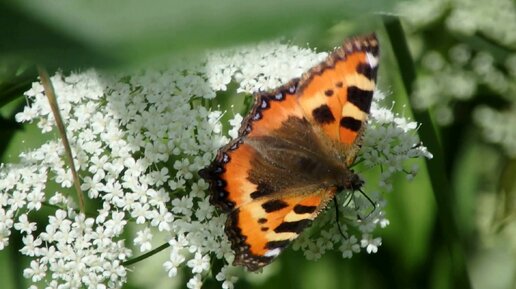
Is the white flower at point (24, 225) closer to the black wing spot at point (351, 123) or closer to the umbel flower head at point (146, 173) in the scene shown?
the umbel flower head at point (146, 173)

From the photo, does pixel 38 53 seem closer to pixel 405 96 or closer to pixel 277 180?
pixel 277 180

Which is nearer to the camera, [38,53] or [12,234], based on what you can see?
[38,53]

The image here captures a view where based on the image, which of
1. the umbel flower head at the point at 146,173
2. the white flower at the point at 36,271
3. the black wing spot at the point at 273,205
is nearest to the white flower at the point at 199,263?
the umbel flower head at the point at 146,173

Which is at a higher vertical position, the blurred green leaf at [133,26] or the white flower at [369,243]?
the blurred green leaf at [133,26]

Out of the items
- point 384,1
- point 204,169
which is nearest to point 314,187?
point 204,169

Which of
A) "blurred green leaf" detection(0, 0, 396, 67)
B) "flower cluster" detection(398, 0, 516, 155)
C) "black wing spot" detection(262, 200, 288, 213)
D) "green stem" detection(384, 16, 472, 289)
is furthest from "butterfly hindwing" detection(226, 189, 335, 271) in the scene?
"blurred green leaf" detection(0, 0, 396, 67)

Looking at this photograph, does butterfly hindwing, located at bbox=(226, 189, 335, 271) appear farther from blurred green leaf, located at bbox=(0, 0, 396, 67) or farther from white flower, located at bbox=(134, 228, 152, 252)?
blurred green leaf, located at bbox=(0, 0, 396, 67)

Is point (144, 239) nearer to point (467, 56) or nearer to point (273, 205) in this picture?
point (273, 205)
